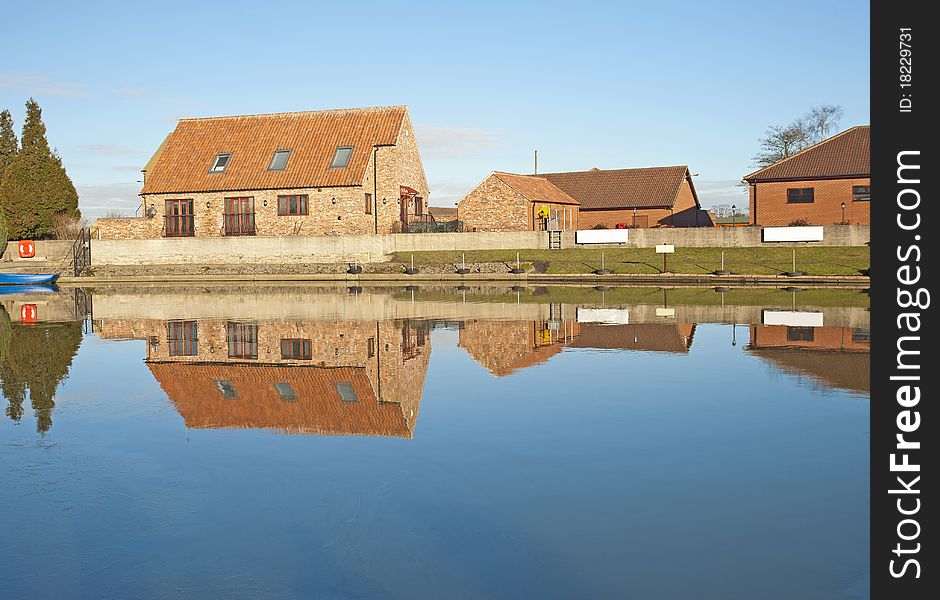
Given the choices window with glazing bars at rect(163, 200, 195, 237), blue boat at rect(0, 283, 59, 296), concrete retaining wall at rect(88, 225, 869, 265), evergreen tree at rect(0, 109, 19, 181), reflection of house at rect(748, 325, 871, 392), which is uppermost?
evergreen tree at rect(0, 109, 19, 181)

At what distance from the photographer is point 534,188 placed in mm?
57219

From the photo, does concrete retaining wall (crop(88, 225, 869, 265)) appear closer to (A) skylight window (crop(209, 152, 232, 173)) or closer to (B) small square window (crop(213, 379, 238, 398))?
(A) skylight window (crop(209, 152, 232, 173))

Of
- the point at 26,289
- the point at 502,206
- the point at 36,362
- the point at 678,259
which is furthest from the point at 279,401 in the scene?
Answer: the point at 502,206

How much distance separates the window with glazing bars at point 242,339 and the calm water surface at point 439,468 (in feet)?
0.51

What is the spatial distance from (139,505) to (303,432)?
2956 mm

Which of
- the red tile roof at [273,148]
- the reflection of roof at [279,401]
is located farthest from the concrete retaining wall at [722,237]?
the reflection of roof at [279,401]

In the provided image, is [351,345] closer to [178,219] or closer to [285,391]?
[285,391]

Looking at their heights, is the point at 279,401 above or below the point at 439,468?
above

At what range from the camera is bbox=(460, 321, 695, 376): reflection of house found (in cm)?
1745

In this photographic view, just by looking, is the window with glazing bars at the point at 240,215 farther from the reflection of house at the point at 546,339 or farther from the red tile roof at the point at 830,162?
the reflection of house at the point at 546,339

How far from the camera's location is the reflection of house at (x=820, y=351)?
1480cm

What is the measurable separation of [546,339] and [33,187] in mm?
53677

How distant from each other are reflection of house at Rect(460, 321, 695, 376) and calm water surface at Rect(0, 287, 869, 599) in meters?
0.16

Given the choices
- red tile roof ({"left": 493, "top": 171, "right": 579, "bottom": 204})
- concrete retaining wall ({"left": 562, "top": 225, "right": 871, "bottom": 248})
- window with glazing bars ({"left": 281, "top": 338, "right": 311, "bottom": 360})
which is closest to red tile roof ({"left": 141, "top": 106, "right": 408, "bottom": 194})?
red tile roof ({"left": 493, "top": 171, "right": 579, "bottom": 204})
